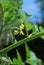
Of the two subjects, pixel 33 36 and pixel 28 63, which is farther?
pixel 28 63

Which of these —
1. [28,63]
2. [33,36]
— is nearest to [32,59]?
[28,63]

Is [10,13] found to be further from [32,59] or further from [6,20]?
[32,59]

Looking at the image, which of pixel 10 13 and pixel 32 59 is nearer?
pixel 10 13

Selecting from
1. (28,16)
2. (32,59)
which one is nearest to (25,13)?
(28,16)

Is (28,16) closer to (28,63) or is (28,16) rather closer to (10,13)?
(10,13)

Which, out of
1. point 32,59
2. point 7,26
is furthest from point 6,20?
point 32,59

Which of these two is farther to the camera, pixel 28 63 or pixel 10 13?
pixel 28 63

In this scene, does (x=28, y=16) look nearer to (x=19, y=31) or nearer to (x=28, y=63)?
(x=19, y=31)
